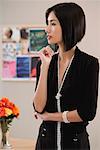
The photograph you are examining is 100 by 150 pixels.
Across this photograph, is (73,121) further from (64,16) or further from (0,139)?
(0,139)

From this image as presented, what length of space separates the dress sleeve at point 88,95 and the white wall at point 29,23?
8.50 ft

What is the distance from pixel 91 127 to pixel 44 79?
2672 millimetres

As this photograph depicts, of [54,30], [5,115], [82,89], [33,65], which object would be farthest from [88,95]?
[33,65]

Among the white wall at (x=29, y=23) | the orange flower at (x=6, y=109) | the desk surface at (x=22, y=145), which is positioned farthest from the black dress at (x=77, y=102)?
the white wall at (x=29, y=23)

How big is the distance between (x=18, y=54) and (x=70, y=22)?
2.76 metres

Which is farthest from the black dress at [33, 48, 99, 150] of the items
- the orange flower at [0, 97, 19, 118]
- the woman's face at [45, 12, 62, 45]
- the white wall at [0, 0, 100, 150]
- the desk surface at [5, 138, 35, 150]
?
the white wall at [0, 0, 100, 150]

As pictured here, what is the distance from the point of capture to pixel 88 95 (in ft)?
3.88

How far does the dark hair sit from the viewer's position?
3.86 ft

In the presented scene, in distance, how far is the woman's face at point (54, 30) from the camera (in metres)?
1.19

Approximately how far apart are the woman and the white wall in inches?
102

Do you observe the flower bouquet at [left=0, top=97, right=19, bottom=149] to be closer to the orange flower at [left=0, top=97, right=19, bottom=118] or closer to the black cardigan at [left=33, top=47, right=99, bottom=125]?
the orange flower at [left=0, top=97, right=19, bottom=118]

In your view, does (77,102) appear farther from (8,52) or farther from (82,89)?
(8,52)

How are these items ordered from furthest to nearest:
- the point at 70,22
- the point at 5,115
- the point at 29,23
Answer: the point at 29,23 → the point at 5,115 → the point at 70,22

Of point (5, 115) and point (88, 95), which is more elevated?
point (88, 95)
